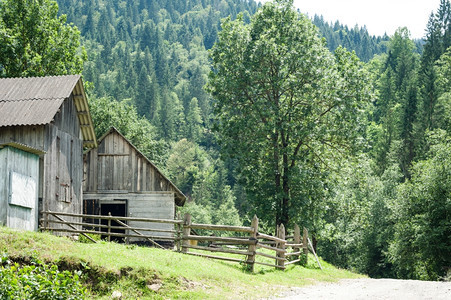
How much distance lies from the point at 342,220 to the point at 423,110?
797 inches

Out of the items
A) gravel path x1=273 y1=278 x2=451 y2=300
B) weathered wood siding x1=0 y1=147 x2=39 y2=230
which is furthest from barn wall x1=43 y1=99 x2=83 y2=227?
gravel path x1=273 y1=278 x2=451 y2=300

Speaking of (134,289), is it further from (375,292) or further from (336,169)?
(336,169)

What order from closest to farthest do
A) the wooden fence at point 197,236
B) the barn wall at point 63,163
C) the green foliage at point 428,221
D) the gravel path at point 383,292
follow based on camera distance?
the gravel path at point 383,292
the wooden fence at point 197,236
the barn wall at point 63,163
the green foliage at point 428,221

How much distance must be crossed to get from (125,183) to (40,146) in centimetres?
1068

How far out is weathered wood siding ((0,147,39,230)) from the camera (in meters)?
18.7

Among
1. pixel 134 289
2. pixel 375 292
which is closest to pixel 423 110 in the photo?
pixel 375 292

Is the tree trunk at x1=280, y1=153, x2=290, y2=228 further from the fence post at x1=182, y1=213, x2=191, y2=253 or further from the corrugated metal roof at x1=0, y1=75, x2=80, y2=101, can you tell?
the corrugated metal roof at x1=0, y1=75, x2=80, y2=101

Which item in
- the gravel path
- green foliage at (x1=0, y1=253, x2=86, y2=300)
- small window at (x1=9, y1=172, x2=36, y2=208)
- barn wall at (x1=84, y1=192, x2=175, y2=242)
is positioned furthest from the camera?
barn wall at (x1=84, y1=192, x2=175, y2=242)

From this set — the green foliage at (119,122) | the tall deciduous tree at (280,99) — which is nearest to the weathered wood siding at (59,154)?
the tall deciduous tree at (280,99)

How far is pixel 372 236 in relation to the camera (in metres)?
56.9

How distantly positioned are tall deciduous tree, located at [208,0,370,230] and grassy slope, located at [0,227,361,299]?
14762 mm

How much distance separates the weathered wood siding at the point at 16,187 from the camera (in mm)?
18734

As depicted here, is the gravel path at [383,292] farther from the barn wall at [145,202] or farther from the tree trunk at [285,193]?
the barn wall at [145,202]

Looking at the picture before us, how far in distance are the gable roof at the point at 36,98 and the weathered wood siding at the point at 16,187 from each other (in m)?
2.35
